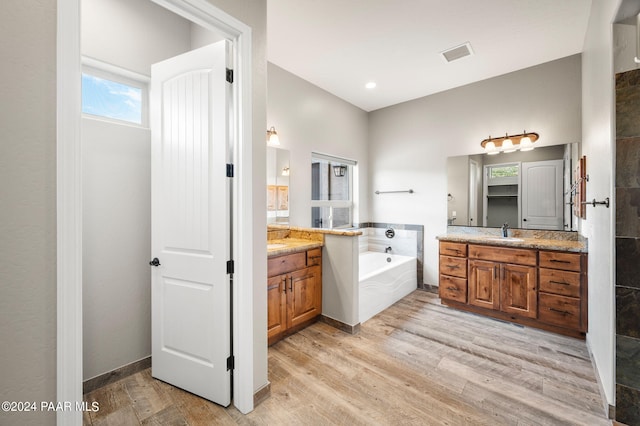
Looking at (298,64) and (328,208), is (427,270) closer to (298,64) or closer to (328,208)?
(328,208)

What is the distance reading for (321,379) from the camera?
205cm

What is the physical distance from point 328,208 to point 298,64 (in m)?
1.98

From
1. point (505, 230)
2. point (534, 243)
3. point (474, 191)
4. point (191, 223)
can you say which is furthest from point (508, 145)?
point (191, 223)

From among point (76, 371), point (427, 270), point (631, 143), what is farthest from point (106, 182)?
point (427, 270)

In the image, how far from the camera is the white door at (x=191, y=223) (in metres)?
1.74

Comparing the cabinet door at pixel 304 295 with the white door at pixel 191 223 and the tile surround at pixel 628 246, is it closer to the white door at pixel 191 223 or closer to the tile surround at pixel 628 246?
the white door at pixel 191 223

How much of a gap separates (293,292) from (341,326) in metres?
0.64

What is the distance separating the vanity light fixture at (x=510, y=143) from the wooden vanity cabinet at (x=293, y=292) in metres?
2.62

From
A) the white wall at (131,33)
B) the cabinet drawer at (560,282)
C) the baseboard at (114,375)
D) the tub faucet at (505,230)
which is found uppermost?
the white wall at (131,33)

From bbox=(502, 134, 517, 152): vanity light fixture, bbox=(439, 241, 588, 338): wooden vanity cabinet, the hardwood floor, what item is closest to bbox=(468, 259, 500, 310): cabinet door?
bbox=(439, 241, 588, 338): wooden vanity cabinet

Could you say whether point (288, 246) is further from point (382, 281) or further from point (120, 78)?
point (120, 78)

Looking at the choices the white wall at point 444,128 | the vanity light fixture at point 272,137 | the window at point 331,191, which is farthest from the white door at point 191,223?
the white wall at point 444,128

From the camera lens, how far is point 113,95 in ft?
6.96

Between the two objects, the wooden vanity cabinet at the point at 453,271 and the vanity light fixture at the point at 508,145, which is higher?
the vanity light fixture at the point at 508,145
